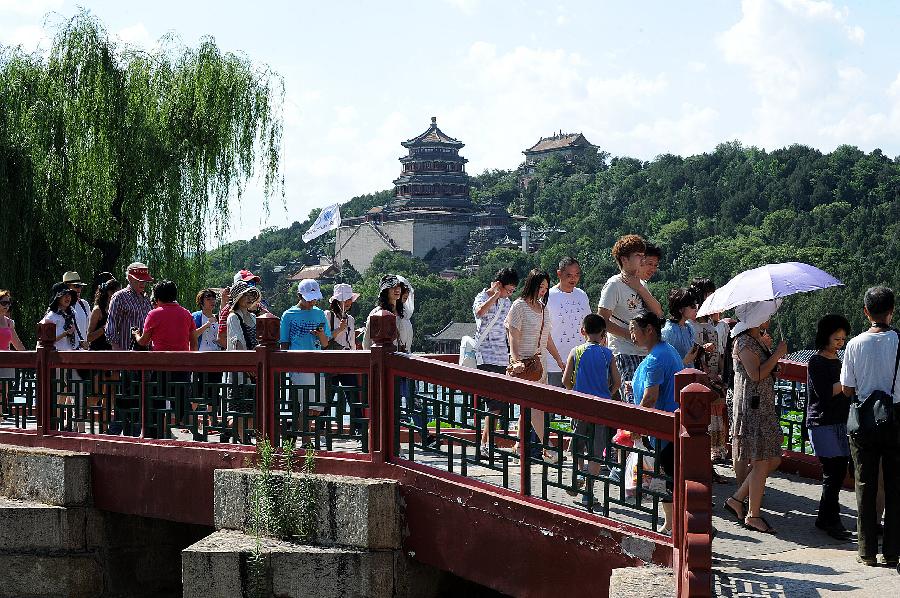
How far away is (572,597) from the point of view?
6.11m

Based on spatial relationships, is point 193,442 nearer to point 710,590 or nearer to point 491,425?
point 491,425

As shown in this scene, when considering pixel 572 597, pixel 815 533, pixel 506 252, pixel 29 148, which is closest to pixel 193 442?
pixel 572 597

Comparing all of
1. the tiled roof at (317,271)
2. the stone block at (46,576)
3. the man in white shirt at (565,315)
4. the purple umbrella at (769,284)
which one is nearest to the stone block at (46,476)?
the stone block at (46,576)

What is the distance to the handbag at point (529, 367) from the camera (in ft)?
28.9

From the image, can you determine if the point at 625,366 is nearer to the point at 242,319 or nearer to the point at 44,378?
the point at 242,319

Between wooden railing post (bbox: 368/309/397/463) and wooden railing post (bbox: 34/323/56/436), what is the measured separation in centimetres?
319

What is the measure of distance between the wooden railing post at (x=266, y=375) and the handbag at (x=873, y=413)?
3427 mm

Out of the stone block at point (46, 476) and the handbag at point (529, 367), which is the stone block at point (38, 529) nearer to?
the stone block at point (46, 476)

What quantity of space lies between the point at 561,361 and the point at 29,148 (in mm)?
10978

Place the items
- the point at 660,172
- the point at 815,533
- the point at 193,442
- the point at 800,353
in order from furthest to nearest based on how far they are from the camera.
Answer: the point at 660,172, the point at 800,353, the point at 193,442, the point at 815,533

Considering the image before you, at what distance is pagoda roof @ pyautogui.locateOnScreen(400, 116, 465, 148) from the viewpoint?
124062 mm

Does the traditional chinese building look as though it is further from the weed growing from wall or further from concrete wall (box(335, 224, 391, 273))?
the weed growing from wall

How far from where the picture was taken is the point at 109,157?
17.7 m

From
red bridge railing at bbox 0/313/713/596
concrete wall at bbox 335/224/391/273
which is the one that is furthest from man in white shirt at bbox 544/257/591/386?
concrete wall at bbox 335/224/391/273
